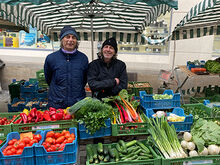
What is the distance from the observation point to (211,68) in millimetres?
5789

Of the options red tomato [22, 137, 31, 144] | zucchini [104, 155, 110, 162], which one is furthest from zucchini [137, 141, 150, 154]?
red tomato [22, 137, 31, 144]

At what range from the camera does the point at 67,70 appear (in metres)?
3.55

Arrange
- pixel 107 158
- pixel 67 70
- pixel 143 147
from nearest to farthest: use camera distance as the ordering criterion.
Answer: pixel 107 158
pixel 143 147
pixel 67 70

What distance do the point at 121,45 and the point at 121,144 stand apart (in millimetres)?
7639

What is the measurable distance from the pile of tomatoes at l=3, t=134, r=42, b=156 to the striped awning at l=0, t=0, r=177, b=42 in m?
3.11

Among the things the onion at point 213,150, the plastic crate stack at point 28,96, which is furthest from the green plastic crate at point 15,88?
the onion at point 213,150

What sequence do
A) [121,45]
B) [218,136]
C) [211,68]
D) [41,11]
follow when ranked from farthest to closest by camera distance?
1. [121,45]
2. [211,68]
3. [41,11]
4. [218,136]

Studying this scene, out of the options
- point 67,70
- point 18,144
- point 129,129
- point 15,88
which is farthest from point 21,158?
point 15,88

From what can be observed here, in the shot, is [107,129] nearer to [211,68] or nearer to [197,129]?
[197,129]

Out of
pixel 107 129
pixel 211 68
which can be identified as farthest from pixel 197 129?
pixel 211 68

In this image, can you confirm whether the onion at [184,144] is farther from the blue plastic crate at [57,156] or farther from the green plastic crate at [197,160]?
the blue plastic crate at [57,156]

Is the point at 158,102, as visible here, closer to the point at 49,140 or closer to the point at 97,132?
the point at 97,132

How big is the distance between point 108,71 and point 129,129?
1250 mm

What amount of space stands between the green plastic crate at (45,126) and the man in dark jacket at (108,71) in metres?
0.83
